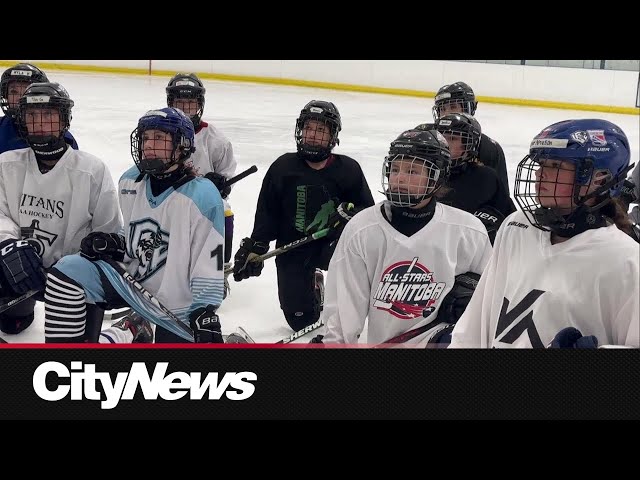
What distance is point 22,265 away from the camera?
2.97 metres

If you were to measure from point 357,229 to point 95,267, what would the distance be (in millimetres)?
841

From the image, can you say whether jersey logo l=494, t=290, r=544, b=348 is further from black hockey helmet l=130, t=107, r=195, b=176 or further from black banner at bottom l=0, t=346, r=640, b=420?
black hockey helmet l=130, t=107, r=195, b=176

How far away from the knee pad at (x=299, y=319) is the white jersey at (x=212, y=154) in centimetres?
78

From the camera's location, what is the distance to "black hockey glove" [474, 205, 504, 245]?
3.12 m

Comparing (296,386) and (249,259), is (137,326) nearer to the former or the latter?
(249,259)

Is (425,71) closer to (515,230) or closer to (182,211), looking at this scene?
(182,211)

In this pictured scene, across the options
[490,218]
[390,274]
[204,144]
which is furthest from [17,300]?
[490,218]

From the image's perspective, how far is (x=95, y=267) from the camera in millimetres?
2779

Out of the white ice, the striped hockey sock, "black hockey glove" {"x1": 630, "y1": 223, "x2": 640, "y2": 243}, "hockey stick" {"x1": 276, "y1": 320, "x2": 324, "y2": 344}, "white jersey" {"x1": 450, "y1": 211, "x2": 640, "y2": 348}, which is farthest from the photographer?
the white ice

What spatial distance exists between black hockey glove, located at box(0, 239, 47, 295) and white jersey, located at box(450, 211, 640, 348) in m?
1.61

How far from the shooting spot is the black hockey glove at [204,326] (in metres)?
2.61

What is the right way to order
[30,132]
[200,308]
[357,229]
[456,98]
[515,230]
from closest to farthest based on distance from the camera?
[515,230]
[357,229]
[200,308]
[30,132]
[456,98]

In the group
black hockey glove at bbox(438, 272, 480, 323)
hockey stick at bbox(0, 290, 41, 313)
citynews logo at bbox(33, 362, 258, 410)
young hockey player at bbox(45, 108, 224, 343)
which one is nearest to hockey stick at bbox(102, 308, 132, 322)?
hockey stick at bbox(0, 290, 41, 313)

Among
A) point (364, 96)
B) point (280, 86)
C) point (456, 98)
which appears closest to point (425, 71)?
point (364, 96)
